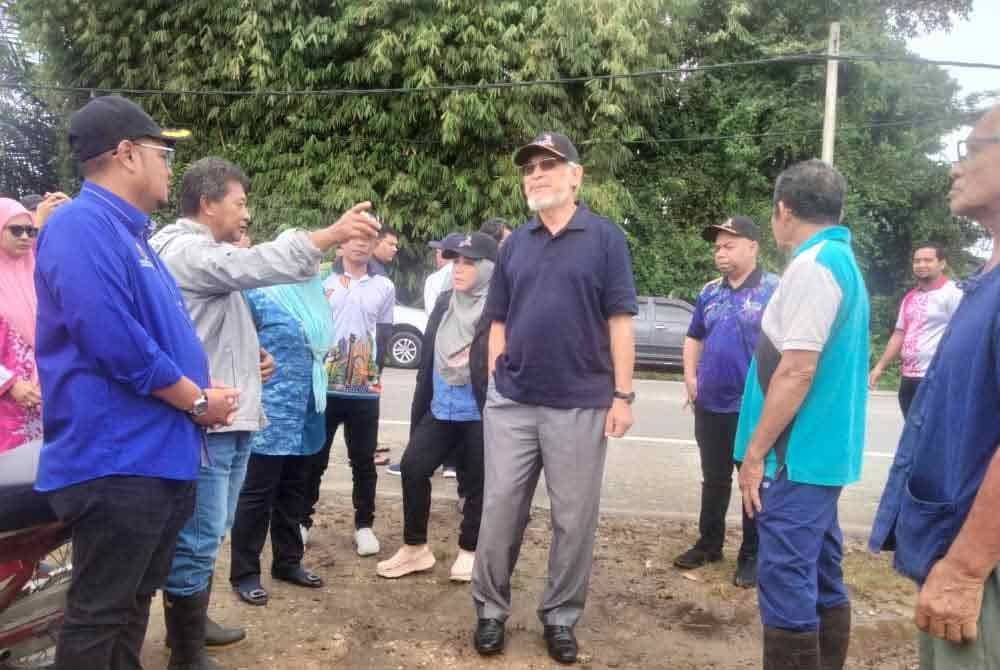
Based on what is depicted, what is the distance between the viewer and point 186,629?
3145 mm

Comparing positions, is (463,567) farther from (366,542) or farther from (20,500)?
(20,500)

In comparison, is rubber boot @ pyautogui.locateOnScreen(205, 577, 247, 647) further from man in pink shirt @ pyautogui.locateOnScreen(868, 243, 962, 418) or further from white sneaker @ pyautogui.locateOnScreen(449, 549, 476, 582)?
man in pink shirt @ pyautogui.locateOnScreen(868, 243, 962, 418)

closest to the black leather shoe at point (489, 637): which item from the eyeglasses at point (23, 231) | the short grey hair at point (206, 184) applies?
the short grey hair at point (206, 184)

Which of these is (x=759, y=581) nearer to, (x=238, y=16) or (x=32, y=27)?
(x=238, y=16)

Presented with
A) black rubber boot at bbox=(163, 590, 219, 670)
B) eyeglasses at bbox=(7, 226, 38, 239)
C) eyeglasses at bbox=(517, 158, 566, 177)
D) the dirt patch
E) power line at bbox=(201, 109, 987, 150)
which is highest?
power line at bbox=(201, 109, 987, 150)

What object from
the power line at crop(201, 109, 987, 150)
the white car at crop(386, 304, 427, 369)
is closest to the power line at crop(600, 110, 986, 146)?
the power line at crop(201, 109, 987, 150)

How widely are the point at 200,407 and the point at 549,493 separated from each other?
1676mm

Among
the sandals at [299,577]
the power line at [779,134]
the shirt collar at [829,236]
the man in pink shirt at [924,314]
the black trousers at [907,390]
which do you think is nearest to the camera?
the shirt collar at [829,236]

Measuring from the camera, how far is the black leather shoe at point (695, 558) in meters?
4.77

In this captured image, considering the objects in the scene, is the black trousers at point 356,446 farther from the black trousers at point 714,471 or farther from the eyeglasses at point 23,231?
the black trousers at point 714,471

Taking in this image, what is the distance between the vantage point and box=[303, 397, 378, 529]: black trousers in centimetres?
461

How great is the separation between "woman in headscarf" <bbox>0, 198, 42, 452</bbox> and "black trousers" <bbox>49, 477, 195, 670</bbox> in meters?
1.35

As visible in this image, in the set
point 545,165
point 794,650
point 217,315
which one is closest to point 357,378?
point 217,315

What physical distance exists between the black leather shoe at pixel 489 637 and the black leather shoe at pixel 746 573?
155 cm
